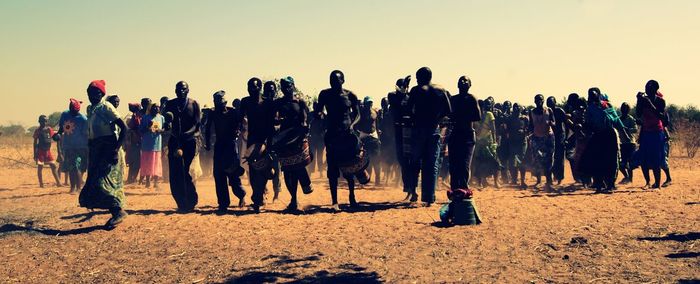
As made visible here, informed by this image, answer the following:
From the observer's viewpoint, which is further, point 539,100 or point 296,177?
point 539,100

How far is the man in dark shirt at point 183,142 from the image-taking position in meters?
9.08

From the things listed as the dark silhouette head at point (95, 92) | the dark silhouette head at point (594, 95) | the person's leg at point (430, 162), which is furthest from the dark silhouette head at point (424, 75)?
the dark silhouette head at point (95, 92)

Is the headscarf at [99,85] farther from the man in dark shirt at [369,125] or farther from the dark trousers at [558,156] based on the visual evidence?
the dark trousers at [558,156]

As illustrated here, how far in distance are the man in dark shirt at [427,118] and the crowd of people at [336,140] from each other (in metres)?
0.02

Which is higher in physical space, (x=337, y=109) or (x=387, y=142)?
(x=337, y=109)

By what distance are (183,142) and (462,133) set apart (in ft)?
15.0

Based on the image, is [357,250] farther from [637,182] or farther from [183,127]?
[637,182]

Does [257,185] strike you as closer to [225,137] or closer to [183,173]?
[225,137]

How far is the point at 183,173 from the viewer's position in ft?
30.6

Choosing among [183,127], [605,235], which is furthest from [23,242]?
[605,235]

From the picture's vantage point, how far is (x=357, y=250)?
6.57 meters

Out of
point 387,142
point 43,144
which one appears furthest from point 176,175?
point 43,144

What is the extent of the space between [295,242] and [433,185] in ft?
10.0

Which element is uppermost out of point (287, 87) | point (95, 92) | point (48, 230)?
point (287, 87)
